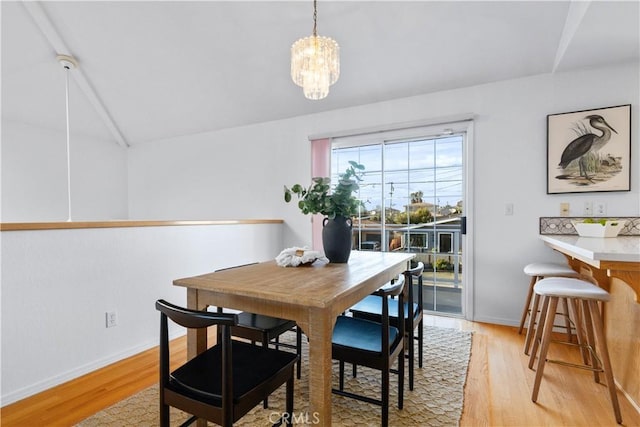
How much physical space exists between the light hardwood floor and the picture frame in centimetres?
134

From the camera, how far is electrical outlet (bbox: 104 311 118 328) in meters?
2.15

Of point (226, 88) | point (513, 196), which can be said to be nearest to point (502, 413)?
point (513, 196)

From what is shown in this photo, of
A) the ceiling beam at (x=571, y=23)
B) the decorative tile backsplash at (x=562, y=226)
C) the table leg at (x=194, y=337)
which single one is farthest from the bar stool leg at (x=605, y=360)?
the table leg at (x=194, y=337)

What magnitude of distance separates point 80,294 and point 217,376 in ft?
4.81

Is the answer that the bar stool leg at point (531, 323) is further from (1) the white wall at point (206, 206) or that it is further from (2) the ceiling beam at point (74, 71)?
(2) the ceiling beam at point (74, 71)

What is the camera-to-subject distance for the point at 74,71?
11.9 ft

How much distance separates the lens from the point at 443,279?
3.24 meters

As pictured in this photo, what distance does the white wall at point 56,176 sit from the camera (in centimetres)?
389

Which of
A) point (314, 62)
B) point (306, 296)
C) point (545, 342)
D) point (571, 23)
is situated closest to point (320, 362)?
point (306, 296)

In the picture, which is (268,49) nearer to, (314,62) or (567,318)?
(314,62)

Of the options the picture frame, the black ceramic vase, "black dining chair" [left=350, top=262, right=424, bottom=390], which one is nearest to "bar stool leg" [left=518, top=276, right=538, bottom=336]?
the picture frame

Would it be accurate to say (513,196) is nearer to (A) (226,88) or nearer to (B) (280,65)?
(B) (280,65)

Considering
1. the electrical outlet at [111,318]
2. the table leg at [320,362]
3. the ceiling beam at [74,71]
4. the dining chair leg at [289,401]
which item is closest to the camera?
the table leg at [320,362]

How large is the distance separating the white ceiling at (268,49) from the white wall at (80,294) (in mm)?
1822
